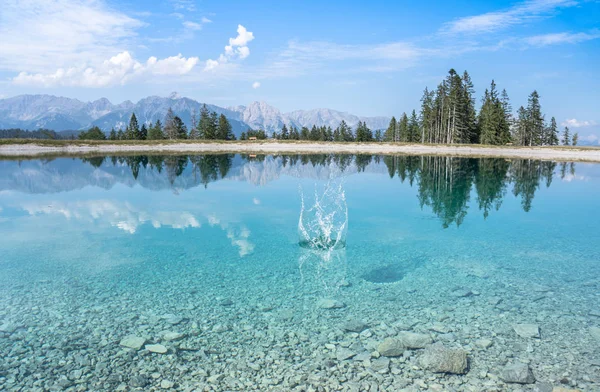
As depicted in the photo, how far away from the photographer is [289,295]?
432 inches

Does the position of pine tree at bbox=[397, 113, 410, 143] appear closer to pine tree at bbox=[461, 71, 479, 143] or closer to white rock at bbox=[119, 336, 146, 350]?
pine tree at bbox=[461, 71, 479, 143]

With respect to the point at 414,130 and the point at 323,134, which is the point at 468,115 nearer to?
the point at 414,130

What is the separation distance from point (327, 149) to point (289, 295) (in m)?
94.6

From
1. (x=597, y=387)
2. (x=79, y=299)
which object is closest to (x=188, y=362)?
(x=79, y=299)

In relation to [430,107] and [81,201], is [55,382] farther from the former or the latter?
[430,107]

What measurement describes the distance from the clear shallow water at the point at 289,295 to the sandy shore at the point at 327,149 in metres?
65.9

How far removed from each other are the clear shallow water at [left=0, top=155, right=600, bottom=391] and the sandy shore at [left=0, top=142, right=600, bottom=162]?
2595 inches

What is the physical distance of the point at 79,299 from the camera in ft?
34.6

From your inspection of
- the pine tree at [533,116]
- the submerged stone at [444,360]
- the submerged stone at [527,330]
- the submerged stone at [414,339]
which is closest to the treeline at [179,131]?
the pine tree at [533,116]

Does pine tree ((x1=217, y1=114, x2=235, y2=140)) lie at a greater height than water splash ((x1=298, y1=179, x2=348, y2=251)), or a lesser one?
greater

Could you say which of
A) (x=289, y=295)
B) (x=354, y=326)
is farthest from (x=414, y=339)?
(x=289, y=295)

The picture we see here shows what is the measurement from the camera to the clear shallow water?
292 inches

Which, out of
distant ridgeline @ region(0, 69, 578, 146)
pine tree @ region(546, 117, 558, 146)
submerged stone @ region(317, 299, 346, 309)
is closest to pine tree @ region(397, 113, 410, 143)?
distant ridgeline @ region(0, 69, 578, 146)

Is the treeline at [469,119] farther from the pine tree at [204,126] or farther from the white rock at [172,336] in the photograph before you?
the white rock at [172,336]
